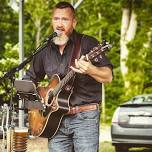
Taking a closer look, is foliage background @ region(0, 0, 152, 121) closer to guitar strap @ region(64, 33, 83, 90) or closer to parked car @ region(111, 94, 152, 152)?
parked car @ region(111, 94, 152, 152)

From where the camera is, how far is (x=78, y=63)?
13.5ft

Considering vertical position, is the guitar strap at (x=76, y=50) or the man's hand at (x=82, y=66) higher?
the guitar strap at (x=76, y=50)

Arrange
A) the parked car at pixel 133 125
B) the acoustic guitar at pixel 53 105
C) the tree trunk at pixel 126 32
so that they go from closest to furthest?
1. the acoustic guitar at pixel 53 105
2. the parked car at pixel 133 125
3. the tree trunk at pixel 126 32

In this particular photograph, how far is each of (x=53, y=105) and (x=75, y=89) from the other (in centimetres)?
22

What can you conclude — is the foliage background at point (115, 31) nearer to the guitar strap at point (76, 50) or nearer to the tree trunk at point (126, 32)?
the tree trunk at point (126, 32)

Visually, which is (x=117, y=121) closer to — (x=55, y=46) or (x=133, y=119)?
(x=133, y=119)

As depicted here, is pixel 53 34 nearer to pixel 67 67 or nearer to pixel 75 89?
pixel 67 67

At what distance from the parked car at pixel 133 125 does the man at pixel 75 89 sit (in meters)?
5.95

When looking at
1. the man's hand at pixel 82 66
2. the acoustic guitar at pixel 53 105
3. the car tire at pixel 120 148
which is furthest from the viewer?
the car tire at pixel 120 148

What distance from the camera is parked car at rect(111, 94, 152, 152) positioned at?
10.4 m

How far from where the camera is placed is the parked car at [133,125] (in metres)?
10.4

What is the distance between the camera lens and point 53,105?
4516mm

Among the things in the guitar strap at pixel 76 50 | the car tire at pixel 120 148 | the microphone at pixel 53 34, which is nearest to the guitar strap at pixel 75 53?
the guitar strap at pixel 76 50

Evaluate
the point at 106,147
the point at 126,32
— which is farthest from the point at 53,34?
the point at 126,32
